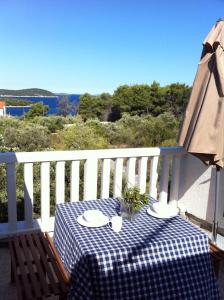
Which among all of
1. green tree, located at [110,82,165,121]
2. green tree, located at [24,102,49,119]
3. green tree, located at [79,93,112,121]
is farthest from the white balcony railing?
green tree, located at [24,102,49,119]

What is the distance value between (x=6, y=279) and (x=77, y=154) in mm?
1281

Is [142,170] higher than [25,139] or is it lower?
higher

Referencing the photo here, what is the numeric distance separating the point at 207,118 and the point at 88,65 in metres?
28.6

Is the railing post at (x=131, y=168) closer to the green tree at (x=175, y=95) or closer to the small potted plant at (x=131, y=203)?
the small potted plant at (x=131, y=203)

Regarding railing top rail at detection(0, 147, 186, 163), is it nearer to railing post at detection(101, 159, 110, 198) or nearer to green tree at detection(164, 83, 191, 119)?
railing post at detection(101, 159, 110, 198)

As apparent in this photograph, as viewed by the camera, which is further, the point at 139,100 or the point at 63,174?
the point at 139,100

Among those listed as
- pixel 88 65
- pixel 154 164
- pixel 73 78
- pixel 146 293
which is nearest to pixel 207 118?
pixel 154 164

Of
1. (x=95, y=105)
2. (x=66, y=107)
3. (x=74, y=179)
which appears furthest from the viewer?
(x=66, y=107)

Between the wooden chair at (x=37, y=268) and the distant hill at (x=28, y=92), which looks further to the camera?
the distant hill at (x=28, y=92)

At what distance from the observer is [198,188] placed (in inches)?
138

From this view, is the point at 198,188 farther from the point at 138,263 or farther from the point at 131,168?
the point at 138,263

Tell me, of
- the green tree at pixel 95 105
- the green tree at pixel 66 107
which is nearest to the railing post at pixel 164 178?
the green tree at pixel 95 105

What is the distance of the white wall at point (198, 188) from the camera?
10.9ft

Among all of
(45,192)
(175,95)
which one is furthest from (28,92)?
(45,192)
